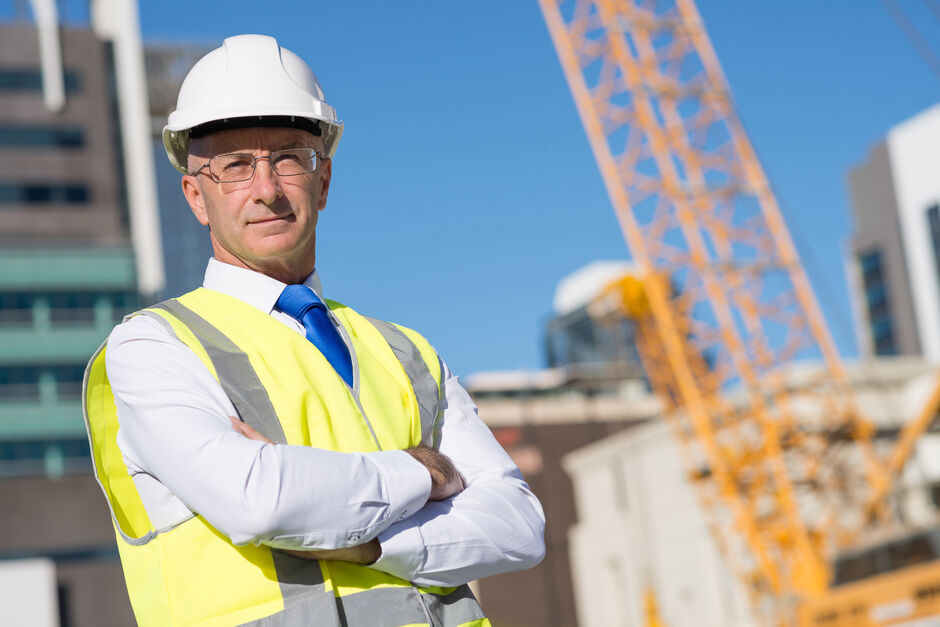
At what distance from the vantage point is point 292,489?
76.2 inches

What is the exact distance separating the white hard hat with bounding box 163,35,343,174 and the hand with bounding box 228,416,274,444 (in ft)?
2.00

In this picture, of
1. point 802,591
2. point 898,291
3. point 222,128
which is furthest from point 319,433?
point 898,291

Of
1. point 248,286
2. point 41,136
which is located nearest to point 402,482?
point 248,286

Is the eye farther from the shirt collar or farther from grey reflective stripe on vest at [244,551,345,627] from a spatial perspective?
grey reflective stripe on vest at [244,551,345,627]

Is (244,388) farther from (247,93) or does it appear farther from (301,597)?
(247,93)

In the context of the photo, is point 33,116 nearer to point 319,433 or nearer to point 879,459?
point 879,459

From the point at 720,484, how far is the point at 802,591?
10.9ft

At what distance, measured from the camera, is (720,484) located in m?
31.1

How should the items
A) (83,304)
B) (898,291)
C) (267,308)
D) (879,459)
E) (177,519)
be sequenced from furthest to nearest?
(898,291) → (83,304) → (879,459) → (267,308) → (177,519)

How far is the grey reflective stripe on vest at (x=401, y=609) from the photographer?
6.59 ft

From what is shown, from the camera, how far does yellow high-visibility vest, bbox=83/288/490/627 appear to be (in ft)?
6.45

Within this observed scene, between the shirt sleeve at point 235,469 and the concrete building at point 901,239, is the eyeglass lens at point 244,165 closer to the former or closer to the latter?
the shirt sleeve at point 235,469

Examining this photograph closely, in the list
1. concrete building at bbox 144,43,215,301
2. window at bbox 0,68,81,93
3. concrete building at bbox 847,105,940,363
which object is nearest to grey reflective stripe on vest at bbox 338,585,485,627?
concrete building at bbox 144,43,215,301

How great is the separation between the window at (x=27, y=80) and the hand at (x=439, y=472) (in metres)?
53.0
